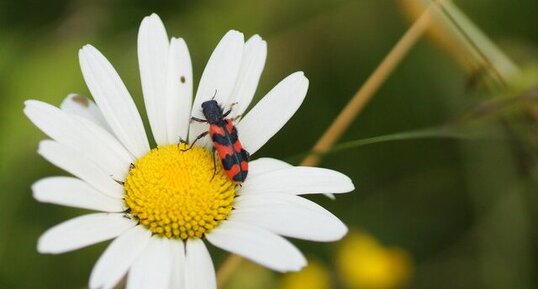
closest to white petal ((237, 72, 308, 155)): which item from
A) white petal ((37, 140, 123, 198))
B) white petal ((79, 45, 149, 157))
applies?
white petal ((79, 45, 149, 157))

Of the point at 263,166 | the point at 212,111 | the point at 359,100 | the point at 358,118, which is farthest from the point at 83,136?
the point at 358,118

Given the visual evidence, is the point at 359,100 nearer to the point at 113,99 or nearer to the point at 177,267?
the point at 113,99

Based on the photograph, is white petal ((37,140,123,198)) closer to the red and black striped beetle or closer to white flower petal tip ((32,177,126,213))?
white flower petal tip ((32,177,126,213))

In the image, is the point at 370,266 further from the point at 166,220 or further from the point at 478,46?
the point at 166,220

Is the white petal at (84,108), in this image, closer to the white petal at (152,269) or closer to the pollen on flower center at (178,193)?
the pollen on flower center at (178,193)

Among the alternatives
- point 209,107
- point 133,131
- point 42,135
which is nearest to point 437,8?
point 209,107

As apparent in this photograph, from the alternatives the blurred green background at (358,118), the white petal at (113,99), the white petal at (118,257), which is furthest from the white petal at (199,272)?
the blurred green background at (358,118)
